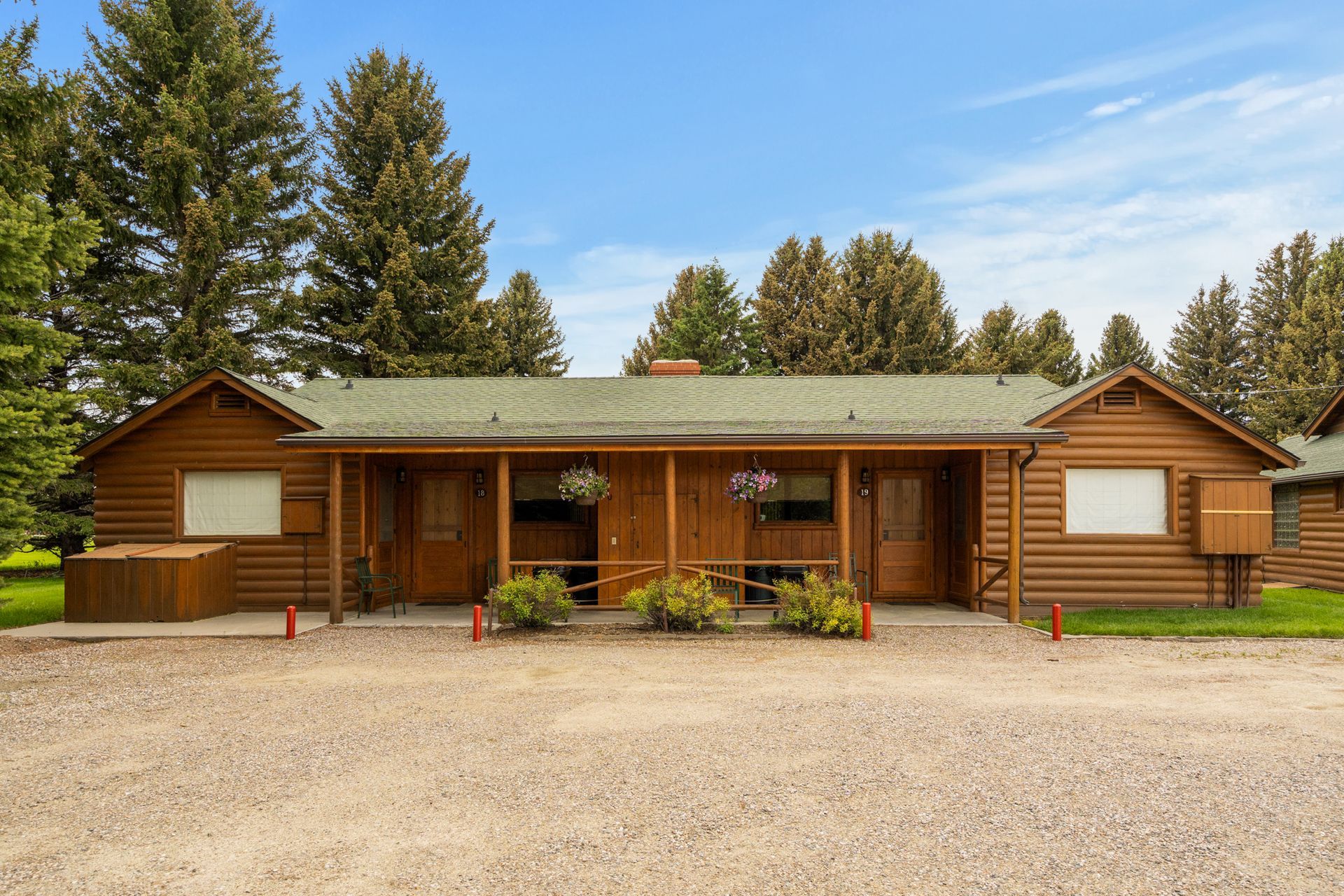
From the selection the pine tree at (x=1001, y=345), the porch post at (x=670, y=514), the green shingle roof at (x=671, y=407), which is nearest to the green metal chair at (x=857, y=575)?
the green shingle roof at (x=671, y=407)

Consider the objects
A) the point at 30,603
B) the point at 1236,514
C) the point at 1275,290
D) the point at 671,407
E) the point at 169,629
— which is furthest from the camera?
the point at 1275,290

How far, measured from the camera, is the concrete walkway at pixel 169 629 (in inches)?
403

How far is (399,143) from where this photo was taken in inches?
1019

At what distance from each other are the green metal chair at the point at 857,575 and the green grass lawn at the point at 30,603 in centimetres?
1164

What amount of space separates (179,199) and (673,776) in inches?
896

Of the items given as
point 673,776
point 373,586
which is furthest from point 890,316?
point 673,776

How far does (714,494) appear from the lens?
12703mm

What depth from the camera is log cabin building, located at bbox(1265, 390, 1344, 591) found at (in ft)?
49.9

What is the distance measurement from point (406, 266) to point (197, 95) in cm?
684

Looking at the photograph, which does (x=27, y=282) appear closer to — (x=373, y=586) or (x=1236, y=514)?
(x=373, y=586)

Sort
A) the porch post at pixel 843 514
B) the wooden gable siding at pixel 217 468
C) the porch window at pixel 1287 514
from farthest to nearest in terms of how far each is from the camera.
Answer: the porch window at pixel 1287 514 → the wooden gable siding at pixel 217 468 → the porch post at pixel 843 514

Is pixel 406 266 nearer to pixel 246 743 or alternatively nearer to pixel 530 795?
pixel 246 743

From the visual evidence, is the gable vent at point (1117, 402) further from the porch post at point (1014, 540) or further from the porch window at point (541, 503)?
the porch window at point (541, 503)

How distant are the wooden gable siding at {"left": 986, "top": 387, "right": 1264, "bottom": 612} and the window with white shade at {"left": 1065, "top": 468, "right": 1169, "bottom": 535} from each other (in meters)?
0.13
